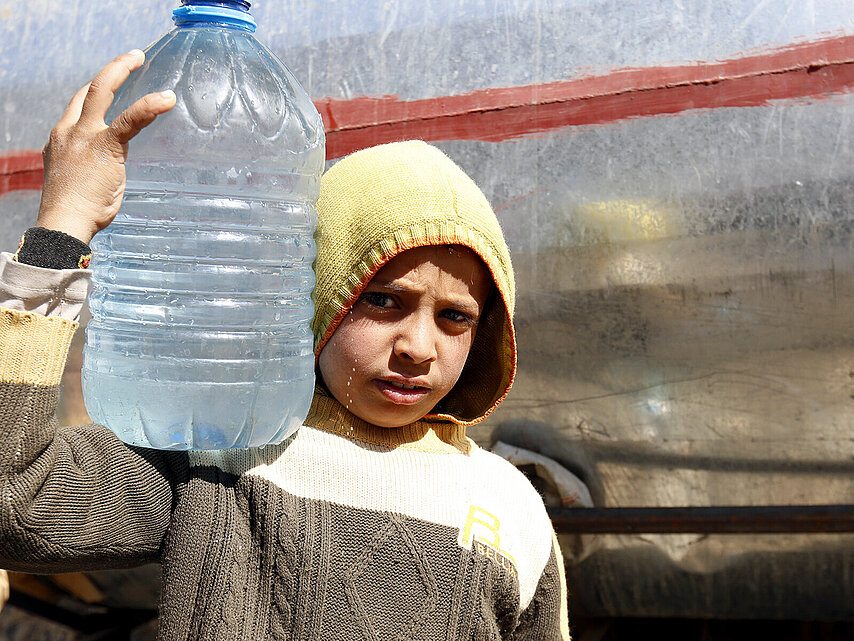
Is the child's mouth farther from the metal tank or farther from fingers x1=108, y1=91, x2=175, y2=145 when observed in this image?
the metal tank

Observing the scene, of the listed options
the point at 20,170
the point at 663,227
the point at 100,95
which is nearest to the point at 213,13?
the point at 100,95

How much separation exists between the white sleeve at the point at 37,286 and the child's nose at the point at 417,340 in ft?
1.75

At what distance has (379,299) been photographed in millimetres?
1635

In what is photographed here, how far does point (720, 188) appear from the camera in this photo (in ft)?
7.64

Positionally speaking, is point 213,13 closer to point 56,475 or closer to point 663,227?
point 56,475

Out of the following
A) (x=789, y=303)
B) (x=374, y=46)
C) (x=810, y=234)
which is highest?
(x=374, y=46)

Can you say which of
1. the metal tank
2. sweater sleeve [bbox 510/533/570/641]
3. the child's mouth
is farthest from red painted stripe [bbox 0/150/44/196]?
sweater sleeve [bbox 510/533/570/641]

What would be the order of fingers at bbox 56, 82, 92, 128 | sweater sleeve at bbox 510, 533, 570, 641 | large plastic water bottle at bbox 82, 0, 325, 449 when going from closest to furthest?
fingers at bbox 56, 82, 92, 128 → large plastic water bottle at bbox 82, 0, 325, 449 → sweater sleeve at bbox 510, 533, 570, 641

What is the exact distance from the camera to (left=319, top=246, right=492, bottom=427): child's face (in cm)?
160

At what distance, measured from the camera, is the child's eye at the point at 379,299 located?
64.2 inches

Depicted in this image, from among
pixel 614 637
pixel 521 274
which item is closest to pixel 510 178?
pixel 521 274

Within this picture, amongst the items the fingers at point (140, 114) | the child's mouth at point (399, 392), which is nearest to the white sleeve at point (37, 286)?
the fingers at point (140, 114)

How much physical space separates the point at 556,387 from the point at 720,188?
25.4 inches

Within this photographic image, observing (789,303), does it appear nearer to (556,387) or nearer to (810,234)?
(810,234)
